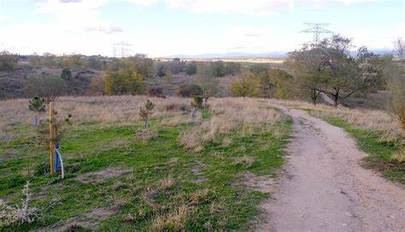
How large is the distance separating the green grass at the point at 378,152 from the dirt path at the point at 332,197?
1.16ft

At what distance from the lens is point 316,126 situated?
18.5 meters

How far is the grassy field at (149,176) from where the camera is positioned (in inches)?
279

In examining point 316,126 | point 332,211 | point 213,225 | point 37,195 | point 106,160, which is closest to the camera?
point 213,225

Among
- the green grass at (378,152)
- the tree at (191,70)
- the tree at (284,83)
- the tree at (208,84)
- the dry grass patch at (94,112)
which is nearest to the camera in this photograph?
the green grass at (378,152)

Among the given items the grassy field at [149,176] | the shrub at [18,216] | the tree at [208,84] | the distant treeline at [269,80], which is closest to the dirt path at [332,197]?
the grassy field at [149,176]

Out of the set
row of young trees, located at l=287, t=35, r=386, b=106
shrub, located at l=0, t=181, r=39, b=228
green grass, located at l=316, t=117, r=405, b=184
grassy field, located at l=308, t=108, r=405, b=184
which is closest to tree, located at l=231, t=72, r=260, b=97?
row of young trees, located at l=287, t=35, r=386, b=106

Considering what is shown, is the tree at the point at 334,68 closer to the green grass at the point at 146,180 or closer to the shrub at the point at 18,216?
the green grass at the point at 146,180

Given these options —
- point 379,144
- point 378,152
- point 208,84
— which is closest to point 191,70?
point 208,84

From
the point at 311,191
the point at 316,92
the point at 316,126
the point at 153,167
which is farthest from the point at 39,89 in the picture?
the point at 311,191

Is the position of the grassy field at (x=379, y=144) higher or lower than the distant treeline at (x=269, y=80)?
lower

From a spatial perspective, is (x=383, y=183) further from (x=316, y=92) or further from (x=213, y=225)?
(x=316, y=92)

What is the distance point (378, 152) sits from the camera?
41.5ft

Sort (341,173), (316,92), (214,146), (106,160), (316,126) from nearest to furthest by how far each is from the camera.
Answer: (341,173), (106,160), (214,146), (316,126), (316,92)

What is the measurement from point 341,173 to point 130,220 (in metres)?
5.63
